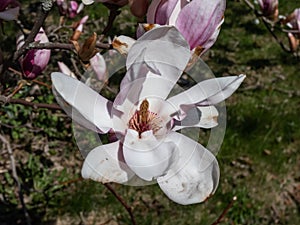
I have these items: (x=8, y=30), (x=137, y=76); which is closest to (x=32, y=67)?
(x=137, y=76)

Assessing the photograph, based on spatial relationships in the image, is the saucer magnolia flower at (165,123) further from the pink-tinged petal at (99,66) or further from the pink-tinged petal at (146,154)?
the pink-tinged petal at (99,66)

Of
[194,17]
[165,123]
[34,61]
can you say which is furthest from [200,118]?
[34,61]

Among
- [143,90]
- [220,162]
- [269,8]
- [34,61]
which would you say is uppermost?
[143,90]

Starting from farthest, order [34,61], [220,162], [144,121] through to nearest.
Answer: [220,162] → [34,61] → [144,121]

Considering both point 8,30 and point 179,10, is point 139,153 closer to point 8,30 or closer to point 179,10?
point 179,10

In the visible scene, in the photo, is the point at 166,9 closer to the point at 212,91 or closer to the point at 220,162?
the point at 212,91

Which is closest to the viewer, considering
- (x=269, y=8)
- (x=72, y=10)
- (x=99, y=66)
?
(x=99, y=66)

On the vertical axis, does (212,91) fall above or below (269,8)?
above

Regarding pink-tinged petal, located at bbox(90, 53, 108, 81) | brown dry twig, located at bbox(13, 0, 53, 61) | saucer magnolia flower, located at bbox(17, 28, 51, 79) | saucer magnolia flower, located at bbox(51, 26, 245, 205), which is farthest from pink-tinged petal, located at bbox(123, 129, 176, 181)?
pink-tinged petal, located at bbox(90, 53, 108, 81)
